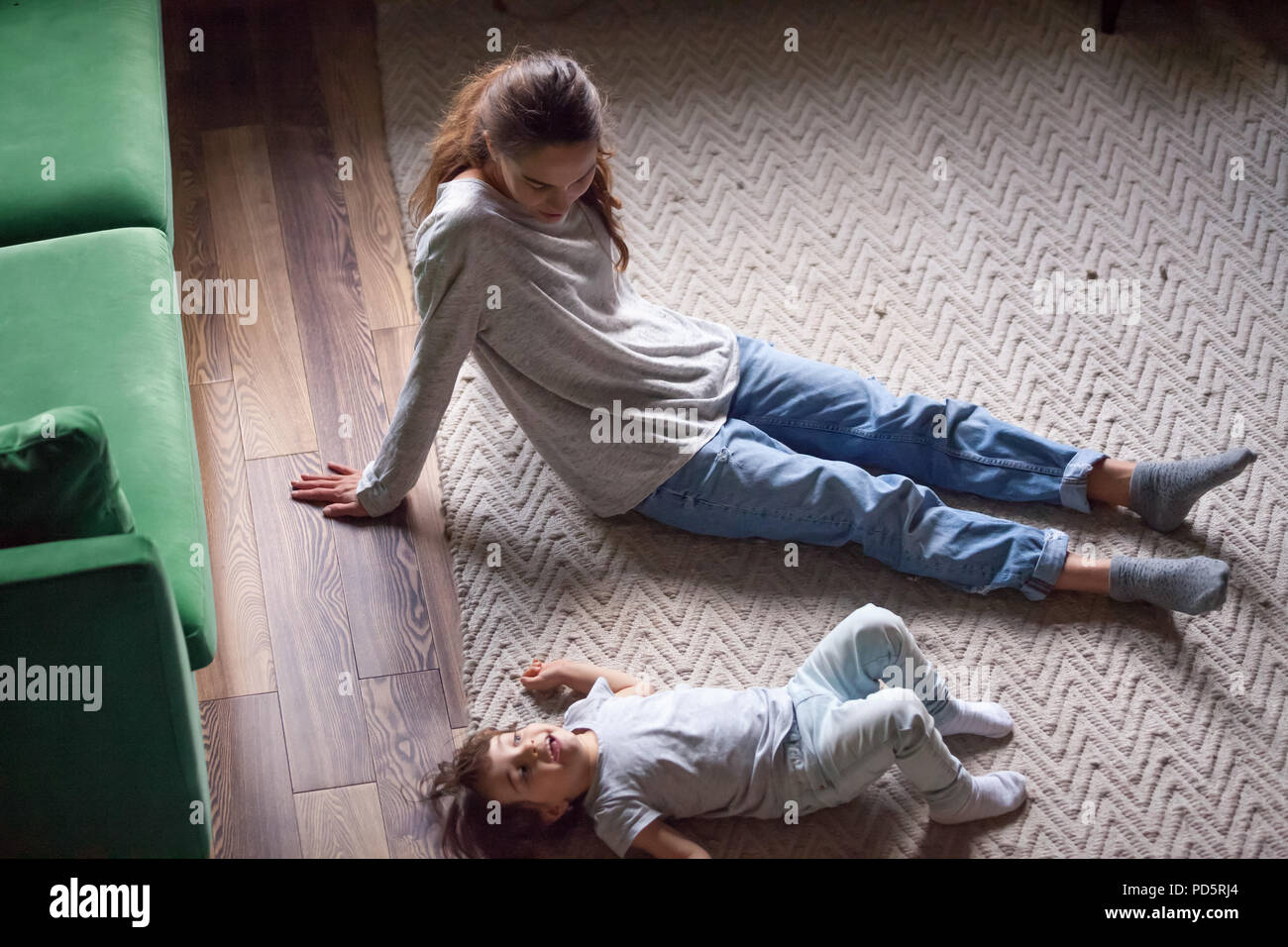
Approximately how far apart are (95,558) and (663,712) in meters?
0.68

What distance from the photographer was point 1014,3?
2.45 meters

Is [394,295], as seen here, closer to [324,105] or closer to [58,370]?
[324,105]

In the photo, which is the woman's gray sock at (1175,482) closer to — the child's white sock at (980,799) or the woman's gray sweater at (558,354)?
the child's white sock at (980,799)

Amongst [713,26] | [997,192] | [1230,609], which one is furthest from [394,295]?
[1230,609]

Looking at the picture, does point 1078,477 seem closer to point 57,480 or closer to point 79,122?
point 57,480

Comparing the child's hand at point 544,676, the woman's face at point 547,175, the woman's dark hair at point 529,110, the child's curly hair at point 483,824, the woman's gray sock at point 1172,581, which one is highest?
the woman's dark hair at point 529,110

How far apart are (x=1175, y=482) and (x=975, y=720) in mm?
445

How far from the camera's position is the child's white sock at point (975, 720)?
1.56 meters

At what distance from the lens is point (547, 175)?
1461 mm

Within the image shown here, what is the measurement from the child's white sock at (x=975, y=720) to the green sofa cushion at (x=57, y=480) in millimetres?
991

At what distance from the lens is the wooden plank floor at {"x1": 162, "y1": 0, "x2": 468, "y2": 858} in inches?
62.2


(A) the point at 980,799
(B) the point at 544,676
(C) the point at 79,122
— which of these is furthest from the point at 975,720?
(C) the point at 79,122

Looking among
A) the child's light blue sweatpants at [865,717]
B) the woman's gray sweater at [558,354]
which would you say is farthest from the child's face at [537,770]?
the woman's gray sweater at [558,354]

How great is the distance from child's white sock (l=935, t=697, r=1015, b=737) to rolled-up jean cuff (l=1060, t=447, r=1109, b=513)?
13.5 inches
